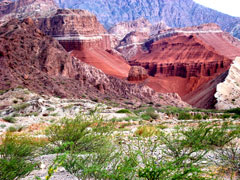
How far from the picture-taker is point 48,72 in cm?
4178

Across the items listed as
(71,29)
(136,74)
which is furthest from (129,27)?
(136,74)

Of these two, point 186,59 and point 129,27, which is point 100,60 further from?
point 129,27

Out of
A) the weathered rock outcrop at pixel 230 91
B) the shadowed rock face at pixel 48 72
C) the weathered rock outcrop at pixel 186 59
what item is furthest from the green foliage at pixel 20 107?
the weathered rock outcrop at pixel 186 59

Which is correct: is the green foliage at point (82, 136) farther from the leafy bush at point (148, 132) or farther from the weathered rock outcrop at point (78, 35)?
the weathered rock outcrop at point (78, 35)

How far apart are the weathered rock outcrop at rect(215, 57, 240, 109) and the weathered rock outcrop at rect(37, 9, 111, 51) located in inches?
1808

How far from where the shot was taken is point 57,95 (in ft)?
105

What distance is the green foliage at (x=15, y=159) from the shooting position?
14.4 ft

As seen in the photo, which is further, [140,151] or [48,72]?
[48,72]

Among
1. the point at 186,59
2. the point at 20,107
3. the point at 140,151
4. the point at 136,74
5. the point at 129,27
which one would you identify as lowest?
the point at 136,74

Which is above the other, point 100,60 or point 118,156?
point 118,156

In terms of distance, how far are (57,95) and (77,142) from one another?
26.8 m

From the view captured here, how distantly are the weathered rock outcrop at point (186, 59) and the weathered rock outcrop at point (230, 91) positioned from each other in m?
3.14

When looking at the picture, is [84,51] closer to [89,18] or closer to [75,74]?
[89,18]

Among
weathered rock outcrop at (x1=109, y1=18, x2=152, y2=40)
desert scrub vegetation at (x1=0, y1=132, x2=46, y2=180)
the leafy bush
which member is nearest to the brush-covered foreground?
desert scrub vegetation at (x1=0, y1=132, x2=46, y2=180)
